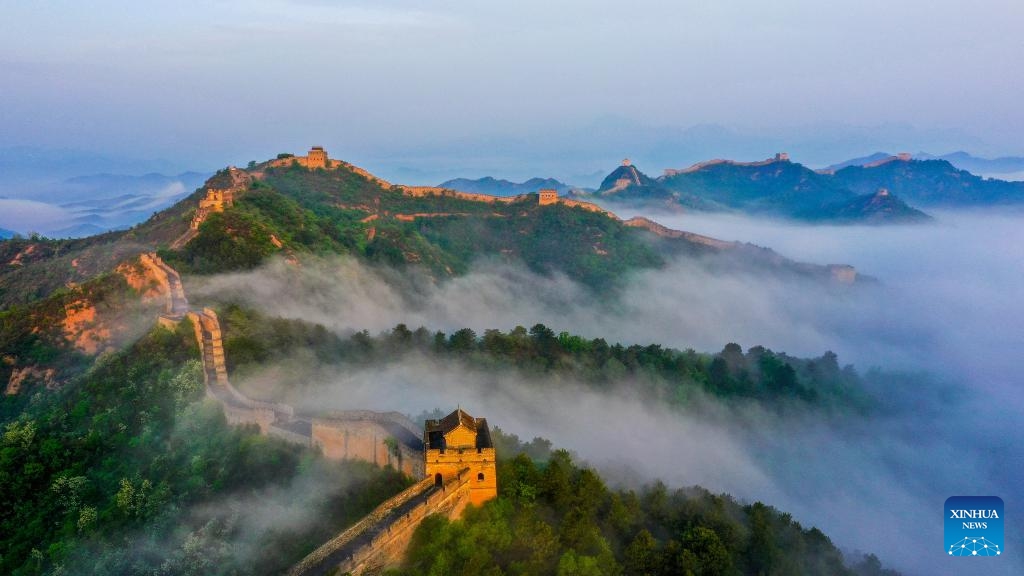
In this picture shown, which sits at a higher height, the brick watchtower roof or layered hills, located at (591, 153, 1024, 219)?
layered hills, located at (591, 153, 1024, 219)

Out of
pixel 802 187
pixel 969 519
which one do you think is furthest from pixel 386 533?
pixel 802 187

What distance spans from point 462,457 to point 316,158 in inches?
2775

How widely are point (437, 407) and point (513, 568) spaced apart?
1570 centimetres

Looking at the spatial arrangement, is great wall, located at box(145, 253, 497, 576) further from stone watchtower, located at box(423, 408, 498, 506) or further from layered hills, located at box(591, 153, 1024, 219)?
layered hills, located at box(591, 153, 1024, 219)

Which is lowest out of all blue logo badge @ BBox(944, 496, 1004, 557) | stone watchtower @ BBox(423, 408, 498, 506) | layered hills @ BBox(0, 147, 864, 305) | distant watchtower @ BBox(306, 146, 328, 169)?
blue logo badge @ BBox(944, 496, 1004, 557)

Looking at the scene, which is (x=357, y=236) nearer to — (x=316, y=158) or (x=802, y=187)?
(x=316, y=158)

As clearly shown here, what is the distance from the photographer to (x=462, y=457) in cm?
2369

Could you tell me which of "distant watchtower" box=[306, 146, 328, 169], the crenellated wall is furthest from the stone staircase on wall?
"distant watchtower" box=[306, 146, 328, 169]

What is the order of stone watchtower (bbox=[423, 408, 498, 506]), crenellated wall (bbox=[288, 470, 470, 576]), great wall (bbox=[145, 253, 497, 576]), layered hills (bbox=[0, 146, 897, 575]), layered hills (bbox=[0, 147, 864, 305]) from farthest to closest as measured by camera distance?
layered hills (bbox=[0, 147, 864, 305]), layered hills (bbox=[0, 146, 897, 575]), stone watchtower (bbox=[423, 408, 498, 506]), great wall (bbox=[145, 253, 497, 576]), crenellated wall (bbox=[288, 470, 470, 576])

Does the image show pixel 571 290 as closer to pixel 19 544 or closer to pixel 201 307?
pixel 201 307

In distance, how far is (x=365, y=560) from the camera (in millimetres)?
20266

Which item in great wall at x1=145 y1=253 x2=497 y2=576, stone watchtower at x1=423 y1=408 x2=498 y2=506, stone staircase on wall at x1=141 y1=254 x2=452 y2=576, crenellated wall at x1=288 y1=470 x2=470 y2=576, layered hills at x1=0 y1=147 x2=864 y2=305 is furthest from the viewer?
layered hills at x1=0 y1=147 x2=864 y2=305

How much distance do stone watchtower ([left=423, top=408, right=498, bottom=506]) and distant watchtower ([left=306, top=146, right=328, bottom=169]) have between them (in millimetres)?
68061

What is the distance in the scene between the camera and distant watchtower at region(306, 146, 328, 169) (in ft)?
279
